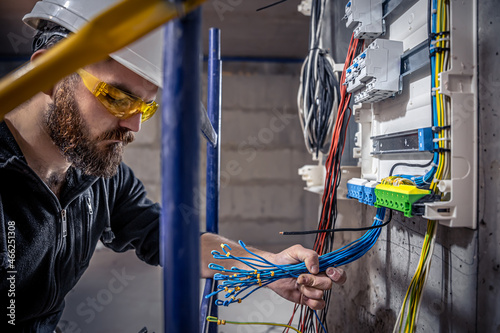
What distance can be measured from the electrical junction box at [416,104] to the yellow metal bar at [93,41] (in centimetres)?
67

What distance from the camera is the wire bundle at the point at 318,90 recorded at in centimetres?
138

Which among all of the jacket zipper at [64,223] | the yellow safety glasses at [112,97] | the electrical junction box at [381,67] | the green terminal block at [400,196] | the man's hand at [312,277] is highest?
the electrical junction box at [381,67]

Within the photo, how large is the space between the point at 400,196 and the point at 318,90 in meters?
0.81

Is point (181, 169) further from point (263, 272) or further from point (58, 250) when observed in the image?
point (58, 250)

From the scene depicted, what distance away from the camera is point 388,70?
0.94 metres

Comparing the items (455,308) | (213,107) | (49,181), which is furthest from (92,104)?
(455,308)

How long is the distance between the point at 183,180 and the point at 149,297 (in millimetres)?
2808

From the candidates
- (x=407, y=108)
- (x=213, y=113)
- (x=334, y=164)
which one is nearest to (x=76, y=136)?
(x=213, y=113)

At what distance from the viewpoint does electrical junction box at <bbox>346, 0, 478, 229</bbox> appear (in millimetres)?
699

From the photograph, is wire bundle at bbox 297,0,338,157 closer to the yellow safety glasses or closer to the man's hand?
the man's hand

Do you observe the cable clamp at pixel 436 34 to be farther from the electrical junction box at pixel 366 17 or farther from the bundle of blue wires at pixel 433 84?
the electrical junction box at pixel 366 17

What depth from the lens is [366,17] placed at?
1034 mm

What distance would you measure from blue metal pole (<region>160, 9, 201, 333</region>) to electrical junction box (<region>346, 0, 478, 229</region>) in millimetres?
601

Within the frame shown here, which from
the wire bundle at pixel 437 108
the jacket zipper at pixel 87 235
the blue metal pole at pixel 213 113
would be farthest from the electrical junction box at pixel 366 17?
the jacket zipper at pixel 87 235
